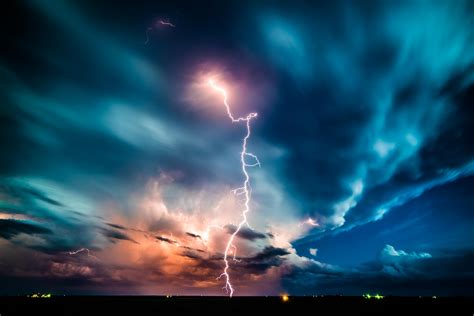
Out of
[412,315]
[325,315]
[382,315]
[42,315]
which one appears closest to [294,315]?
[325,315]

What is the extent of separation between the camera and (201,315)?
126ft

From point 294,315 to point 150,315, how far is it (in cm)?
1891

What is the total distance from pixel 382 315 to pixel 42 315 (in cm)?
4347

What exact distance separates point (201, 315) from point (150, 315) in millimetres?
6934

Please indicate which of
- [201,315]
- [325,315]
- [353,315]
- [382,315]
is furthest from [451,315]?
[201,315]

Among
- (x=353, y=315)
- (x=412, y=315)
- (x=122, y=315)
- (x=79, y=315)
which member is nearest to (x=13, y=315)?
(x=79, y=315)

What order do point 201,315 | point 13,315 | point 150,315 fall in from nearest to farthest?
point 13,315, point 150,315, point 201,315

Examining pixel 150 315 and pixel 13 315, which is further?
pixel 150 315

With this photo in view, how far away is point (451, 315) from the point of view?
36094 mm

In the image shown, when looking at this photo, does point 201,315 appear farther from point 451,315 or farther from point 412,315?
point 451,315

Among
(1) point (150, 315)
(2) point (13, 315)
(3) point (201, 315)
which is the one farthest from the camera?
(3) point (201, 315)

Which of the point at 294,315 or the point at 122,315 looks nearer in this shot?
the point at 122,315

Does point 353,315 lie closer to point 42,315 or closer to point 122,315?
point 122,315

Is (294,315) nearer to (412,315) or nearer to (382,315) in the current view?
(382,315)
